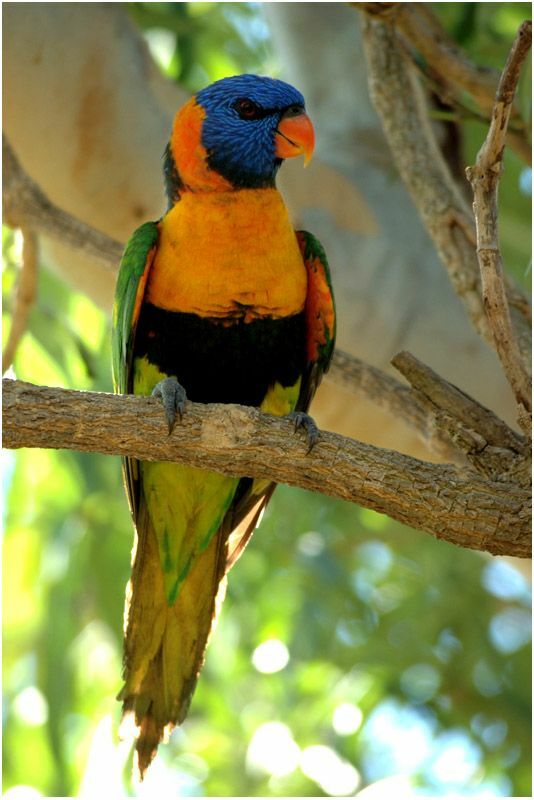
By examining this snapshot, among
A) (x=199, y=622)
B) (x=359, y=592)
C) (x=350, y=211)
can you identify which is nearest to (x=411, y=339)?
(x=350, y=211)

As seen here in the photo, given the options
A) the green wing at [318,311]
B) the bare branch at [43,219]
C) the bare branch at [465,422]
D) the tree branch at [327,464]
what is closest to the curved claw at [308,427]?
the tree branch at [327,464]

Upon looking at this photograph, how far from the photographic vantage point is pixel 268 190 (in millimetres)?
2973

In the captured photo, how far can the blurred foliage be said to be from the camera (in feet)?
13.1

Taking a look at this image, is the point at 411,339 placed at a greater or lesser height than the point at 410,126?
lesser

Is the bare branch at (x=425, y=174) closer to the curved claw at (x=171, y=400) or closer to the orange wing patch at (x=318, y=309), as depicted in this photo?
the orange wing patch at (x=318, y=309)

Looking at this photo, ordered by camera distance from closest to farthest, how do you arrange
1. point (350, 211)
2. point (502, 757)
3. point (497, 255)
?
point (497, 255) < point (350, 211) < point (502, 757)

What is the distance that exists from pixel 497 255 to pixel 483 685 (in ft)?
9.89

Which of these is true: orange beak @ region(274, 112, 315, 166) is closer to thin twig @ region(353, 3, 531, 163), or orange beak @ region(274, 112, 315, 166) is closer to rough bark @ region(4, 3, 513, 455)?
thin twig @ region(353, 3, 531, 163)

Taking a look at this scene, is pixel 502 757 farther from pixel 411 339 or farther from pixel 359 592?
pixel 411 339

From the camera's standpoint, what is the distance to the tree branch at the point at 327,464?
2.10 m

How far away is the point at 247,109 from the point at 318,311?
0.68 m

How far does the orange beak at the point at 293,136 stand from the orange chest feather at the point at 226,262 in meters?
0.26

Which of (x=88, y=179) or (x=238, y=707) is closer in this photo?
(x=88, y=179)

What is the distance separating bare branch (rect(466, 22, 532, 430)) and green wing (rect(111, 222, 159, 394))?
1060 millimetres
